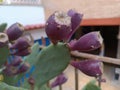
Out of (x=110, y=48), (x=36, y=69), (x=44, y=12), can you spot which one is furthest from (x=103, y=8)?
(x=36, y=69)

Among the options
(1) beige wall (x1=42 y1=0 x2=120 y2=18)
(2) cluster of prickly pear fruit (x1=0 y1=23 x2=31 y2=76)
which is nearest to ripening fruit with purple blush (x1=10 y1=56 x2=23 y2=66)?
(2) cluster of prickly pear fruit (x1=0 y1=23 x2=31 y2=76)

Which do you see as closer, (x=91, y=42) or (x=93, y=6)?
(x=91, y=42)

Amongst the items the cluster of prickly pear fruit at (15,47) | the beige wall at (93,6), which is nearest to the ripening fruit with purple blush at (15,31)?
the cluster of prickly pear fruit at (15,47)

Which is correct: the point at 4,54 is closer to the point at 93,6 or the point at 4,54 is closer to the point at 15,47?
the point at 15,47

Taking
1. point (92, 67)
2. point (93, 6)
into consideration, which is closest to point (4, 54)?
point (92, 67)

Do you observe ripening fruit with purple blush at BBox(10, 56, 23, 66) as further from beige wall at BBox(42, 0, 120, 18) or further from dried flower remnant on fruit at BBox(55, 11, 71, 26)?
beige wall at BBox(42, 0, 120, 18)

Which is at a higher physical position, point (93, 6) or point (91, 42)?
point (91, 42)
